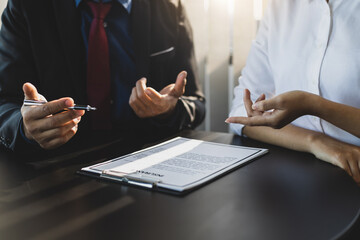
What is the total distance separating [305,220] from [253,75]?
2.73 ft

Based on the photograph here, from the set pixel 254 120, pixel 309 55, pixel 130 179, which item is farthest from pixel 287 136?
pixel 130 179

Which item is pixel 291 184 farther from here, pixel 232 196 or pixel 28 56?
pixel 28 56

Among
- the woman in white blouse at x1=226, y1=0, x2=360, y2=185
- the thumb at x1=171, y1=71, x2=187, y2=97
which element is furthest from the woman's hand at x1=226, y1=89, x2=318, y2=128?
the thumb at x1=171, y1=71, x2=187, y2=97

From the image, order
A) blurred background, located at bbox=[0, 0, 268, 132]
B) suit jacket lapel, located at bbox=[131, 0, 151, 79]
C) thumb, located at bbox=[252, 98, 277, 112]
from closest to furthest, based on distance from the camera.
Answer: thumb, located at bbox=[252, 98, 277, 112], suit jacket lapel, located at bbox=[131, 0, 151, 79], blurred background, located at bbox=[0, 0, 268, 132]

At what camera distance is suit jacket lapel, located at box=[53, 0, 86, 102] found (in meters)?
1.35

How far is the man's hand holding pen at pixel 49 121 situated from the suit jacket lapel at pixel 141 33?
1.80 feet

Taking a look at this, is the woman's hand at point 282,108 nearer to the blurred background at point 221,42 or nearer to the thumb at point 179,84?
the thumb at point 179,84

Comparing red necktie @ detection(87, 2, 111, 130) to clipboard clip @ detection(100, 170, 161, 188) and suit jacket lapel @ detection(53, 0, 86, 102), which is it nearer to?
suit jacket lapel @ detection(53, 0, 86, 102)

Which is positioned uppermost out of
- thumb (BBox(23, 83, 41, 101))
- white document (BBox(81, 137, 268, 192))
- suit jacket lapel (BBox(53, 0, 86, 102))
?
Answer: suit jacket lapel (BBox(53, 0, 86, 102))

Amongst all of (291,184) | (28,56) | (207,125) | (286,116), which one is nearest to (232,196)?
(291,184)

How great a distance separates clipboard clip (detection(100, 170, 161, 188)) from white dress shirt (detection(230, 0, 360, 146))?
529mm

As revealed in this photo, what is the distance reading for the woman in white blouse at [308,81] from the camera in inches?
36.3

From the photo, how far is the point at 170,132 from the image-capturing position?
1.24 meters

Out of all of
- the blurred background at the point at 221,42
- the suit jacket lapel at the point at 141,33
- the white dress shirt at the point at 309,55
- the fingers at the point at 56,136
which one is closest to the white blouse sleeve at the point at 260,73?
the white dress shirt at the point at 309,55
